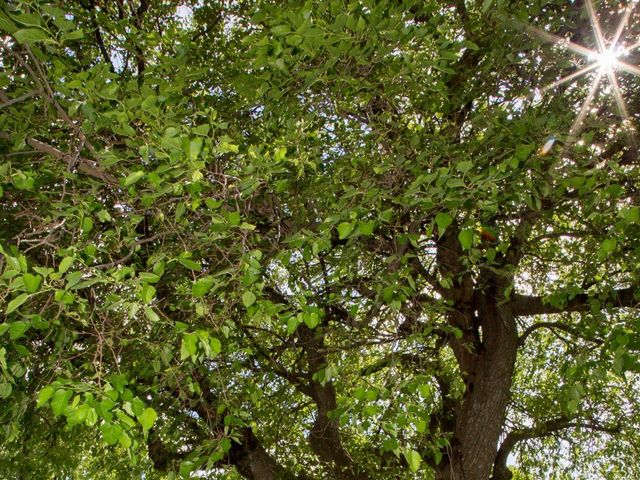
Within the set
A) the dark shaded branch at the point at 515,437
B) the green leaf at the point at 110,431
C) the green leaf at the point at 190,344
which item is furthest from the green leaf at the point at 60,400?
the dark shaded branch at the point at 515,437

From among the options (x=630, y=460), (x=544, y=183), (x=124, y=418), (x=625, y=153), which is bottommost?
(x=124, y=418)

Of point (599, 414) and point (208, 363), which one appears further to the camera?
point (599, 414)

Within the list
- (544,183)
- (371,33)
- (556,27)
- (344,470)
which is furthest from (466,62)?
(344,470)

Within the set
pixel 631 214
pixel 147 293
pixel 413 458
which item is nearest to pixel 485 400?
pixel 413 458

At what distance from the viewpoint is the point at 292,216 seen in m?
5.04

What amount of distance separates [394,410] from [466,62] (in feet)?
13.9

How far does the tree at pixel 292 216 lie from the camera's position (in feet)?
10.6

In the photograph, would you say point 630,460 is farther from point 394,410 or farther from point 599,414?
point 394,410

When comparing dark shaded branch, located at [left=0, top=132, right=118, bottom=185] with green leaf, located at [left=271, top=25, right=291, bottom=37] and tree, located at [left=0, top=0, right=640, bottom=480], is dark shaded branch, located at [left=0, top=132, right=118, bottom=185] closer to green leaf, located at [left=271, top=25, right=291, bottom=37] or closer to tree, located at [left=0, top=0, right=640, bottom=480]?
tree, located at [left=0, top=0, right=640, bottom=480]

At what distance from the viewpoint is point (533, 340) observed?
33.4 feet

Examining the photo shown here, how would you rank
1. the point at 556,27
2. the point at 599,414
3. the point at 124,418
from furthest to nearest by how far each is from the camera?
the point at 599,414 → the point at 556,27 → the point at 124,418

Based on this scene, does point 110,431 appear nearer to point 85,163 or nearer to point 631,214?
point 85,163

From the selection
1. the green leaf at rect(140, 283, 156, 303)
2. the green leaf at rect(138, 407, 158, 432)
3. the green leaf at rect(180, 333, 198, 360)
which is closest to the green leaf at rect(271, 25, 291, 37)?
the green leaf at rect(140, 283, 156, 303)

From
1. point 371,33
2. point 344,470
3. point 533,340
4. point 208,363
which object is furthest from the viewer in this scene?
point 533,340
